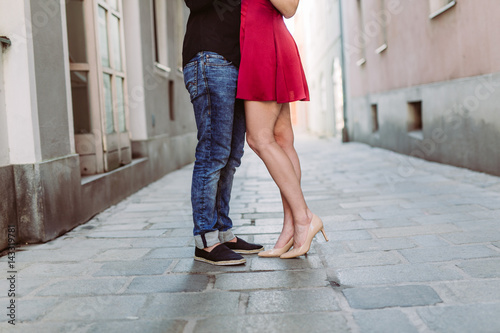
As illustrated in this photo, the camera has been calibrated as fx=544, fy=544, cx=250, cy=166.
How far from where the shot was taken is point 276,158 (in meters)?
2.87

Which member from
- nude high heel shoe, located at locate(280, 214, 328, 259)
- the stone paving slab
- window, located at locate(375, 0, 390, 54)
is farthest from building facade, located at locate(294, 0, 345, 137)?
the stone paving slab

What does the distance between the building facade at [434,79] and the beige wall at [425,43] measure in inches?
0.4

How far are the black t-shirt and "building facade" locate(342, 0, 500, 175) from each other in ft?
12.5

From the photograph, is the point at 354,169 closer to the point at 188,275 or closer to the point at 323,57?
the point at 188,275

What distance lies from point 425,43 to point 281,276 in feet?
21.0

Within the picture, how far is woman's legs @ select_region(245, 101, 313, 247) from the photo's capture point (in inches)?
113

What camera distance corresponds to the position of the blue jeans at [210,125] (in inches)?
109

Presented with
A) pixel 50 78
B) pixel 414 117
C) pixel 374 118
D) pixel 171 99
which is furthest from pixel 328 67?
pixel 50 78

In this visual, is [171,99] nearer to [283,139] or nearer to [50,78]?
Answer: [50,78]

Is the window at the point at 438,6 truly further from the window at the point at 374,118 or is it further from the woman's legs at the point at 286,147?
the window at the point at 374,118

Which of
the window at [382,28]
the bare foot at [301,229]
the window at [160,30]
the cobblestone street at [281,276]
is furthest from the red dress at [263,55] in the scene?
the window at [382,28]

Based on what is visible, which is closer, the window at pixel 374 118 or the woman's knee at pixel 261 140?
the woman's knee at pixel 261 140

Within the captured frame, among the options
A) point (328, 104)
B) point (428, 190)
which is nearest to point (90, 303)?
point (428, 190)

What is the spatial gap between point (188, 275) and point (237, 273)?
0.24 metres
